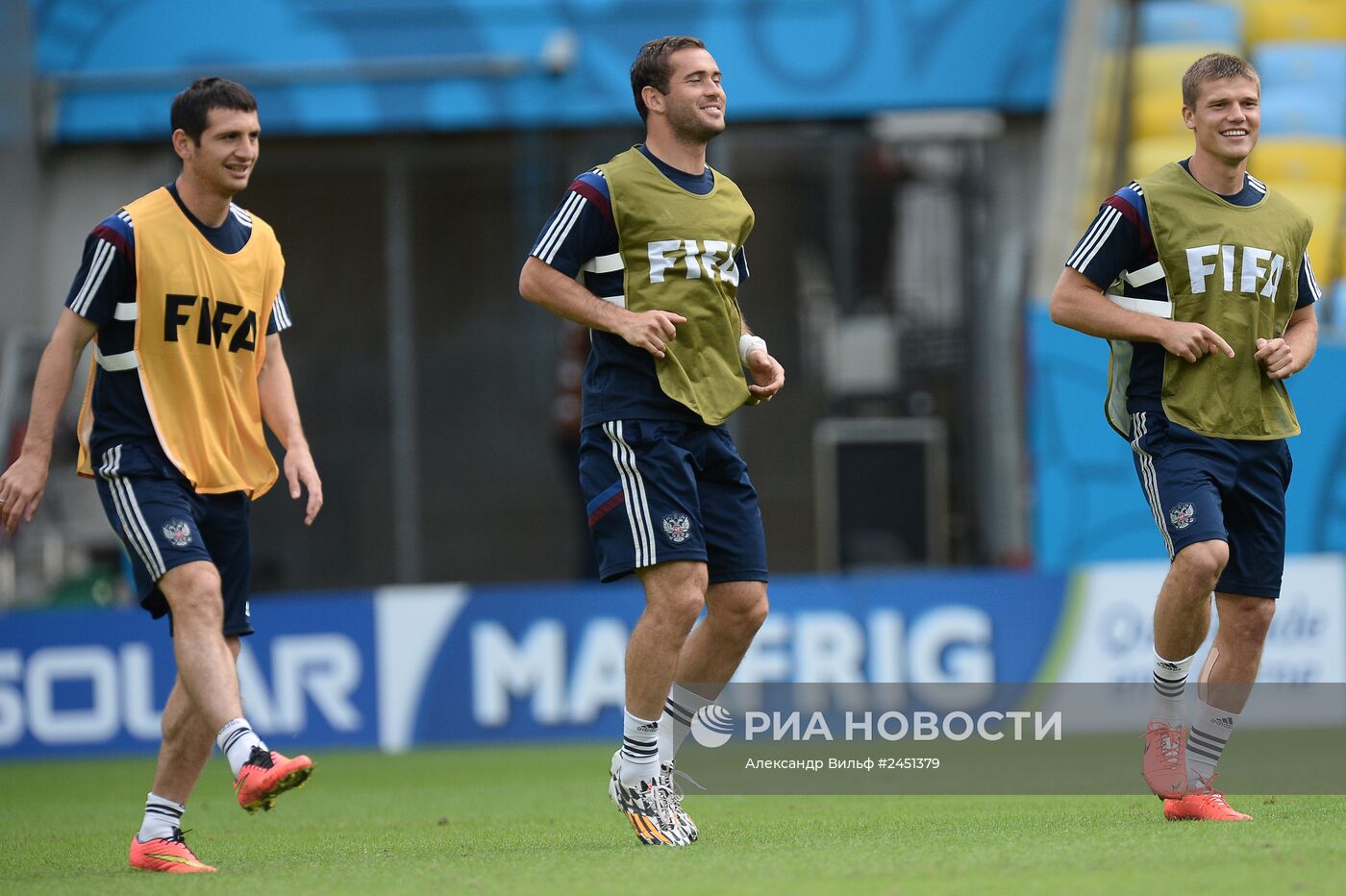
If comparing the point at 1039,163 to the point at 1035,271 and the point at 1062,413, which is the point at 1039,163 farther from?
the point at 1062,413

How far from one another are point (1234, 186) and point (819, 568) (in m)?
8.73

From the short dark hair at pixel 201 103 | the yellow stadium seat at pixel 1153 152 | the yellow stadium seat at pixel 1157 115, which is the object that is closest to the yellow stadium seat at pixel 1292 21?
the yellow stadium seat at pixel 1157 115

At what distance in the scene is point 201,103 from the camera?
5.03 meters

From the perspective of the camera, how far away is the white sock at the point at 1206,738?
5387 mm

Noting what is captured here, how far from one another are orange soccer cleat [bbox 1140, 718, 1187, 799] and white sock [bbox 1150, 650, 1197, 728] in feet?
0.08

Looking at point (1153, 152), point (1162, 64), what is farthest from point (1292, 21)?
point (1153, 152)

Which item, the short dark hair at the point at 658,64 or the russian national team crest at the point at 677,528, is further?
the short dark hair at the point at 658,64

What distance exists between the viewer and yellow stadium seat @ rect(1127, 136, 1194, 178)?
42.3ft

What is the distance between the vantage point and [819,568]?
13938mm

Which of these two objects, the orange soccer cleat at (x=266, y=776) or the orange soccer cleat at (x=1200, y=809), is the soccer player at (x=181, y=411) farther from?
the orange soccer cleat at (x=1200, y=809)

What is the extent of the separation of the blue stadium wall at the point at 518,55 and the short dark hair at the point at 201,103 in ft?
33.3

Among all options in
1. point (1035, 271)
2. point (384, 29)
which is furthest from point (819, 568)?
point (384, 29)

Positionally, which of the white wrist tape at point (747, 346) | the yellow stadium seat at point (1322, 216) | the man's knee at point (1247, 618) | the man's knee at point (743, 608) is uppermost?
the yellow stadium seat at point (1322, 216)

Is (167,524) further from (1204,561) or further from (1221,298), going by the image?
(1221,298)
